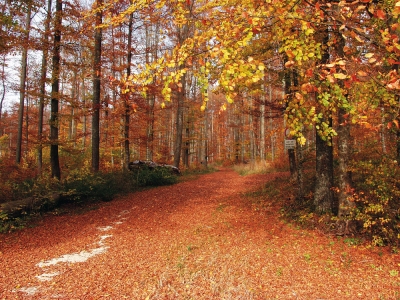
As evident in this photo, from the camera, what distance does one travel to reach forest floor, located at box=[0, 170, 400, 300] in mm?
3520

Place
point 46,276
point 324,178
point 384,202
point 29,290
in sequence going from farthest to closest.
Answer: 1. point 324,178
2. point 384,202
3. point 46,276
4. point 29,290

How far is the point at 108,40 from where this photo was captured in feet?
42.5

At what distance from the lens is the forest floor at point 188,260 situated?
352 cm

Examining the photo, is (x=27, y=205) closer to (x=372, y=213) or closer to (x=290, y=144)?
(x=290, y=144)

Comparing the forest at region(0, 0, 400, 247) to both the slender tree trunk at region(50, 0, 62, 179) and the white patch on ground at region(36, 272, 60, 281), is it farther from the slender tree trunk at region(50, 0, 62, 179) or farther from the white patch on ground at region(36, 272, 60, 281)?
the white patch on ground at region(36, 272, 60, 281)

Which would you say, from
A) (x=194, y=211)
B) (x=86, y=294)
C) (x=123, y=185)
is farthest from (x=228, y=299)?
(x=123, y=185)

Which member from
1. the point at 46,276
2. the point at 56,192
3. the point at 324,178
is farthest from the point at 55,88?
the point at 324,178

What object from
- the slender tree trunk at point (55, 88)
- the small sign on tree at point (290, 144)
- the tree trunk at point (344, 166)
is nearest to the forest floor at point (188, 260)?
the tree trunk at point (344, 166)

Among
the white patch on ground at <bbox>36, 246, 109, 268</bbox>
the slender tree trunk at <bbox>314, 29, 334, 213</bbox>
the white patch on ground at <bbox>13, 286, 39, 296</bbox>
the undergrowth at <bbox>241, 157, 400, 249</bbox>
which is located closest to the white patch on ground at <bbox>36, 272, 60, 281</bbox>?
the white patch on ground at <bbox>13, 286, 39, 296</bbox>

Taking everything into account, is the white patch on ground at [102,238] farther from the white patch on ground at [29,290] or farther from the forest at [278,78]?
the forest at [278,78]

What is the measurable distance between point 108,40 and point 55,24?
436 centimetres

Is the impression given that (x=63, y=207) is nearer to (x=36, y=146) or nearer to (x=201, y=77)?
(x=36, y=146)

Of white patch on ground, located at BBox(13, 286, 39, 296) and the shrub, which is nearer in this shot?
white patch on ground, located at BBox(13, 286, 39, 296)

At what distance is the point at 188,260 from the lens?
4477mm
